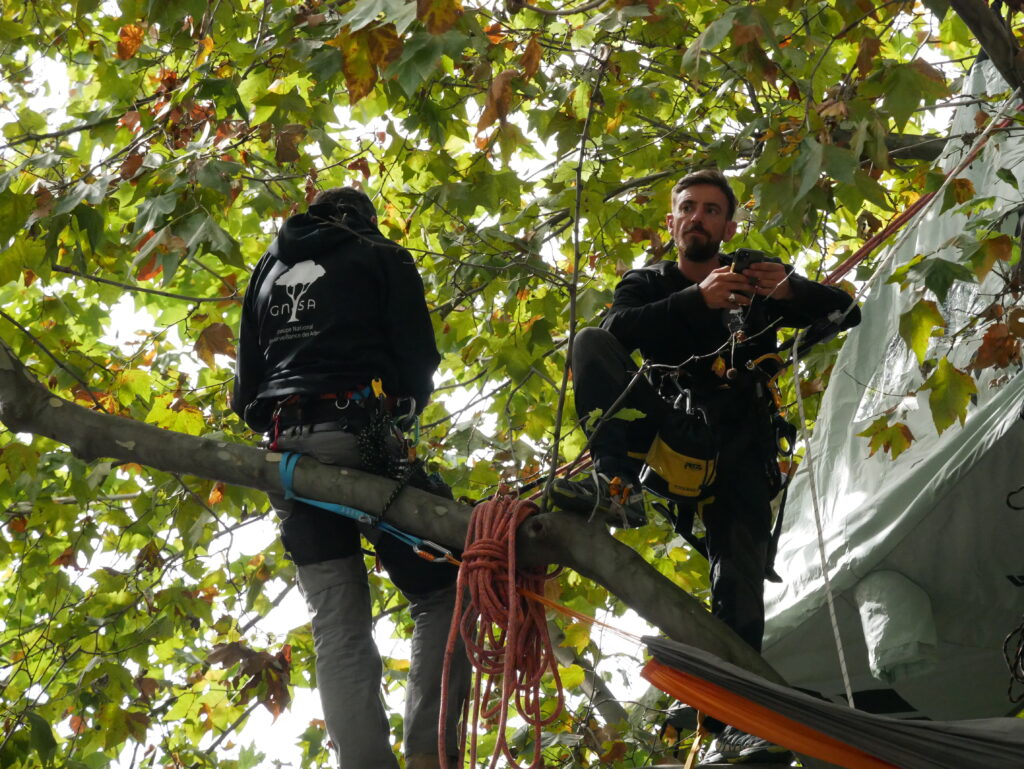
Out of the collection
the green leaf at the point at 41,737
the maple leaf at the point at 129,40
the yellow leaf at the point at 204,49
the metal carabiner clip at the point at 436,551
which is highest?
the maple leaf at the point at 129,40

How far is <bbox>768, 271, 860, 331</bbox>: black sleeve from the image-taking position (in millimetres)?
3834

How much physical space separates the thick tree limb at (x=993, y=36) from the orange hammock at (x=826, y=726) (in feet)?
5.42

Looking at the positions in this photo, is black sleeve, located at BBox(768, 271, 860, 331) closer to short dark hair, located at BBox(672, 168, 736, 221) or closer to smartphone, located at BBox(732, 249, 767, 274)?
smartphone, located at BBox(732, 249, 767, 274)

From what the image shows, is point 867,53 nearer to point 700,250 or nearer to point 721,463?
point 700,250

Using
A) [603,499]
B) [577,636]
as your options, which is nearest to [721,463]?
[603,499]

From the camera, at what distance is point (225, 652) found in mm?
4523

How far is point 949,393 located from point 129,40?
3.79 m

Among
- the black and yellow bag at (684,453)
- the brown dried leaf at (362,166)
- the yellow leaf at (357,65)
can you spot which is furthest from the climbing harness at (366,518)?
the brown dried leaf at (362,166)

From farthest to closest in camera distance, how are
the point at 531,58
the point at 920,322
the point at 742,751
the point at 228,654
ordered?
the point at 531,58 → the point at 228,654 → the point at 920,322 → the point at 742,751

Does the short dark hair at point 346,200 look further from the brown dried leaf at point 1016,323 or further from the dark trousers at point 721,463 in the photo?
the brown dried leaf at point 1016,323

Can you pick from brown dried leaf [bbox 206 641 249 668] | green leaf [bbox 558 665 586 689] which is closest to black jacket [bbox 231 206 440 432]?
brown dried leaf [bbox 206 641 249 668]

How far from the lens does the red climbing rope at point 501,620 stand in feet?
10.9

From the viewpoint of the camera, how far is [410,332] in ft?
13.2

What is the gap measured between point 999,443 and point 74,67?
197 inches
